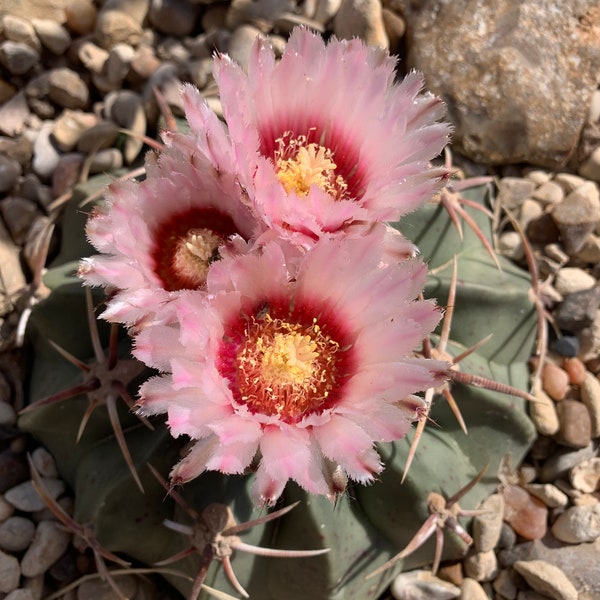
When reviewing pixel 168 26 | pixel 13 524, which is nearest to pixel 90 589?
pixel 13 524

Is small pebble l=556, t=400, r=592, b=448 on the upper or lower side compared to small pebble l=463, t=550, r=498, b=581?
upper

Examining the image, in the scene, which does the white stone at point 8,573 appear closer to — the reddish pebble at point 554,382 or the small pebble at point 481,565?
the small pebble at point 481,565

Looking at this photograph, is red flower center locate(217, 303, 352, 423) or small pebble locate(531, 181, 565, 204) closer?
red flower center locate(217, 303, 352, 423)

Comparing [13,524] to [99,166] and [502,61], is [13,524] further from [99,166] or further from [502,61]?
[502,61]

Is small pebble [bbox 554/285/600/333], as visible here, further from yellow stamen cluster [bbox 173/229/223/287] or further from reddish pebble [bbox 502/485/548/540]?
yellow stamen cluster [bbox 173/229/223/287]

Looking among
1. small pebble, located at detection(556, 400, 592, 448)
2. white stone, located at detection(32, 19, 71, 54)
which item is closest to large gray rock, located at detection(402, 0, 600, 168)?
small pebble, located at detection(556, 400, 592, 448)

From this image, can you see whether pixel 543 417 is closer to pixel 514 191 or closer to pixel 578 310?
pixel 578 310

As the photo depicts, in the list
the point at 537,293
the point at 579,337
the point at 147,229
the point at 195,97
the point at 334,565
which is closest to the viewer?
the point at 195,97
